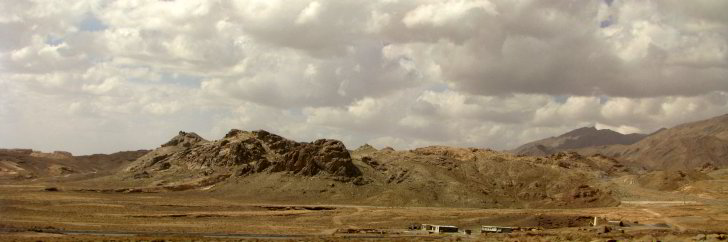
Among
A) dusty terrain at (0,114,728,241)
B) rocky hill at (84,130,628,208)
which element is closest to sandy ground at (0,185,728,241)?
dusty terrain at (0,114,728,241)

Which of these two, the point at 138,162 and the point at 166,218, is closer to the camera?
the point at 166,218

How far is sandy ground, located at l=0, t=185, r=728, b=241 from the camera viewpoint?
6669 centimetres

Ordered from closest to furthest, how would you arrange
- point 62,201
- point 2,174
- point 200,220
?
1. point 200,220
2. point 62,201
3. point 2,174

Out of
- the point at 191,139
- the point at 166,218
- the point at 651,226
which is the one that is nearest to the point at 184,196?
the point at 166,218

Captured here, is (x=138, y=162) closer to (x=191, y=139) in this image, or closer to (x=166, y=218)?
(x=191, y=139)

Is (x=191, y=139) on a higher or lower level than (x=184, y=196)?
higher

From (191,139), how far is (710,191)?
123 metres

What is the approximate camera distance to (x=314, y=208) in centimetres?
11288

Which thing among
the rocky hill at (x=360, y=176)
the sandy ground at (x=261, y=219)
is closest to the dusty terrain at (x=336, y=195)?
the sandy ground at (x=261, y=219)

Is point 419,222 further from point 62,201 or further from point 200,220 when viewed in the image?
point 62,201

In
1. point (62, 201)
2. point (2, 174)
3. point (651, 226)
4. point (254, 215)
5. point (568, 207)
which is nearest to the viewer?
point (651, 226)

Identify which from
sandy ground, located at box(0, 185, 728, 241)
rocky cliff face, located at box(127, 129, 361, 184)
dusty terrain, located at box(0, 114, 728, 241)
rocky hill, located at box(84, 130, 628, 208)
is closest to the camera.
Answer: sandy ground, located at box(0, 185, 728, 241)

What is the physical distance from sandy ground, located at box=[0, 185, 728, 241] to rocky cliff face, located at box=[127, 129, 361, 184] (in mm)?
21754

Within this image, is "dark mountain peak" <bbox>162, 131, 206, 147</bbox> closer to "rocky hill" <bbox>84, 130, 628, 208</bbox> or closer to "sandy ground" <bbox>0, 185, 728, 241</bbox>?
"rocky hill" <bbox>84, 130, 628, 208</bbox>
